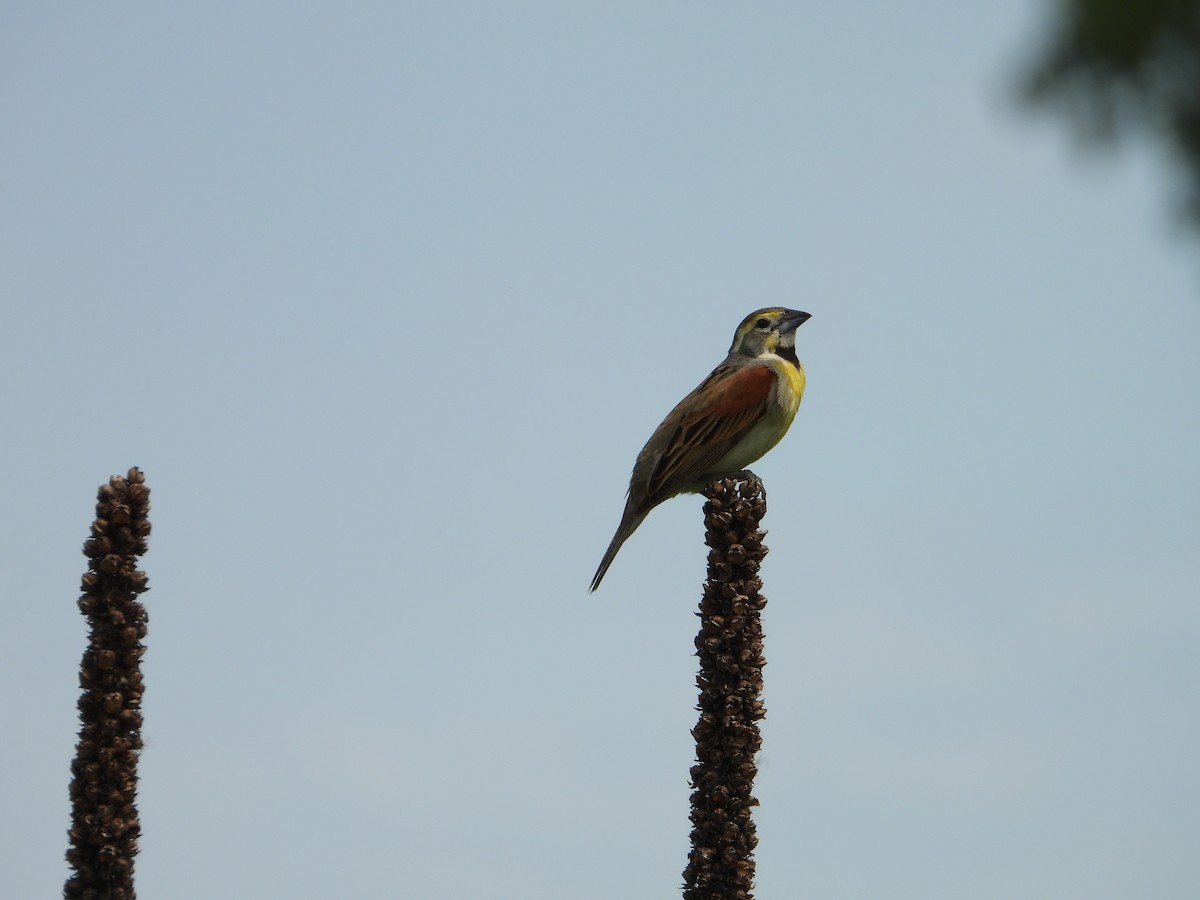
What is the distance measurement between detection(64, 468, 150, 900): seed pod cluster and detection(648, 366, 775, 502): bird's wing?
→ 553 cm

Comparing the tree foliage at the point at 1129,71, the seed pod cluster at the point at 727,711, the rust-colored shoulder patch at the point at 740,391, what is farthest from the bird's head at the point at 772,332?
the tree foliage at the point at 1129,71

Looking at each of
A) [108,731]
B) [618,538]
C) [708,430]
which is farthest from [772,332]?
[108,731]

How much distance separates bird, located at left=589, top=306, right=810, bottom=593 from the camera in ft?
34.7

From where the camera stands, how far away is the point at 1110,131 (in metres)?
5.09

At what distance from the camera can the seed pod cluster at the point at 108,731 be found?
17.8 ft

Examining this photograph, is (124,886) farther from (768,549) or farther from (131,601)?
(768,549)

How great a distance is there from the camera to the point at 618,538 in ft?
34.4

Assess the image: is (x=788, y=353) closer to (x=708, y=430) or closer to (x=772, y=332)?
(x=772, y=332)

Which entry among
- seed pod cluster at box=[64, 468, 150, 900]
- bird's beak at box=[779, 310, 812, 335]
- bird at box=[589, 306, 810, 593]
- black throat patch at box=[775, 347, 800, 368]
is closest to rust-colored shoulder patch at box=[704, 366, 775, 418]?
bird at box=[589, 306, 810, 593]

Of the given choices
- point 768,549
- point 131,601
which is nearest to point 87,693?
point 131,601

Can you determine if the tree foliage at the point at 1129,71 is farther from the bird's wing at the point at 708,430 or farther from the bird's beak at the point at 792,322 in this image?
the bird's beak at the point at 792,322

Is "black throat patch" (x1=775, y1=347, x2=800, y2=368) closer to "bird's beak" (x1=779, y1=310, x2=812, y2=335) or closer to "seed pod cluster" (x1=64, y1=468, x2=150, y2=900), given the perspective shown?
"bird's beak" (x1=779, y1=310, x2=812, y2=335)

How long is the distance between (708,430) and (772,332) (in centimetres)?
147

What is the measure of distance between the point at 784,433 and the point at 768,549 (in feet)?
14.0
